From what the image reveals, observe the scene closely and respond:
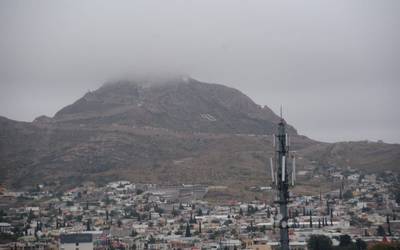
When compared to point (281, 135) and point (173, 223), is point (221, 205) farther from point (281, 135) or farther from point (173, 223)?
point (281, 135)

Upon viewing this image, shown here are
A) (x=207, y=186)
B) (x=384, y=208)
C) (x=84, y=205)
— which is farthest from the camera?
(x=207, y=186)

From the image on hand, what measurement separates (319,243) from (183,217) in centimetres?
5717

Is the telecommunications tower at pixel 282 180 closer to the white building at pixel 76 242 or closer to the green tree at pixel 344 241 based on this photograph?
the green tree at pixel 344 241

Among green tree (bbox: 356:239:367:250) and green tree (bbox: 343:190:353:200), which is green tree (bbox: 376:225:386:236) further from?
green tree (bbox: 343:190:353:200)

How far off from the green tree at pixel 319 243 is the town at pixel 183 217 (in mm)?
1510

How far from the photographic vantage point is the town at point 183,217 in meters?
116

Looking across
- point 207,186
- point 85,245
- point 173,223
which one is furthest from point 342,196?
point 85,245

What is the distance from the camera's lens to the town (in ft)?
381

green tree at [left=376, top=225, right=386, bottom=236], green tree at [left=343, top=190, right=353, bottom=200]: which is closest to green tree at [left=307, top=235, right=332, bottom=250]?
green tree at [left=376, top=225, right=386, bottom=236]

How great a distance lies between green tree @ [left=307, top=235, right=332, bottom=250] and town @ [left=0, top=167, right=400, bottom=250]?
151cm

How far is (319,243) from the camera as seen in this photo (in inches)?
3826

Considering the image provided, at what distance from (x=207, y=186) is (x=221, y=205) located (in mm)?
19763

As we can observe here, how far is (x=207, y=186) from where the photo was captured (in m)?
185

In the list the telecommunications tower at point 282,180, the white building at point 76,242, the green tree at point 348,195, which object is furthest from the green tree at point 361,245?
the green tree at point 348,195
